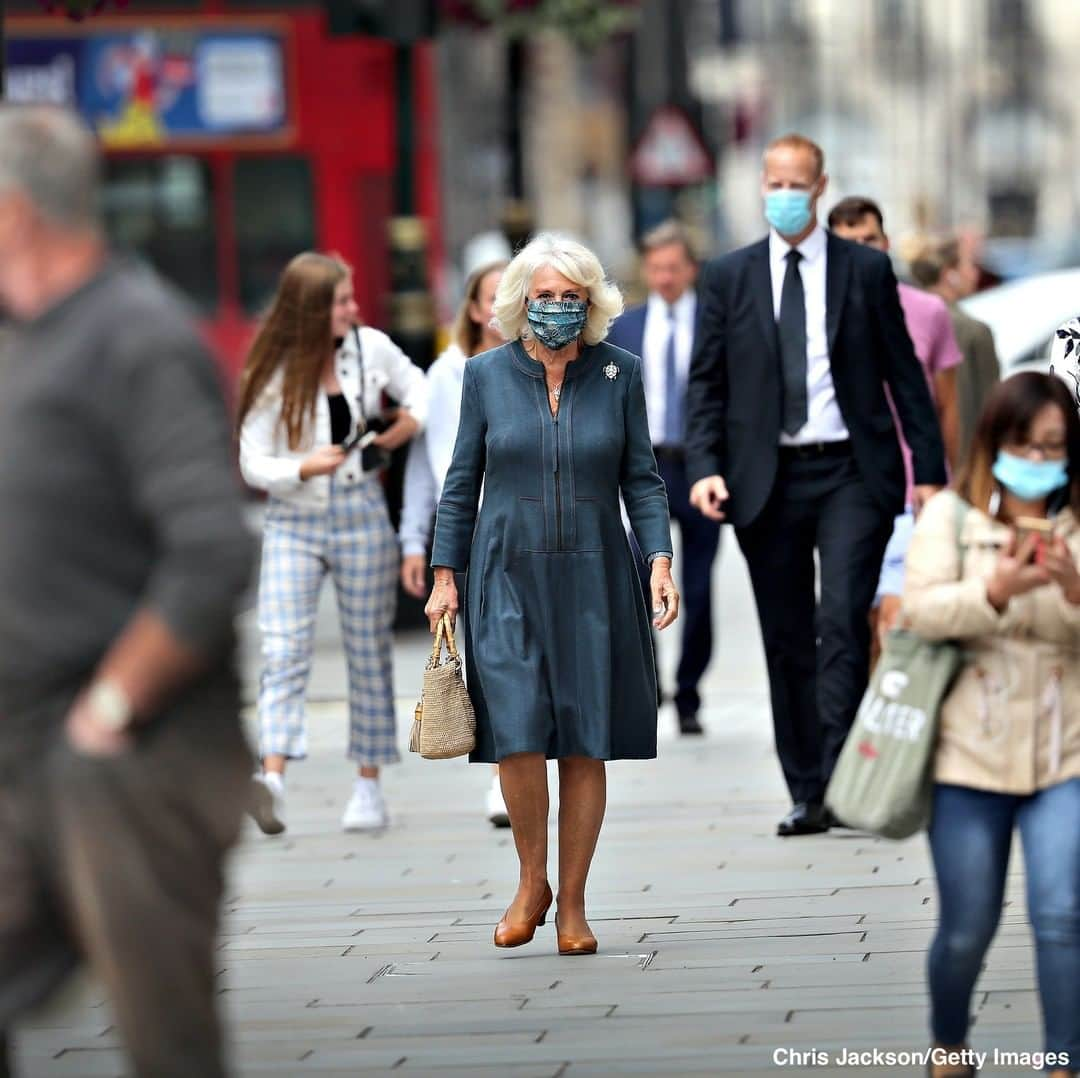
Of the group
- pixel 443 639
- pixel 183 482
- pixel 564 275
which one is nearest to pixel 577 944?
pixel 443 639

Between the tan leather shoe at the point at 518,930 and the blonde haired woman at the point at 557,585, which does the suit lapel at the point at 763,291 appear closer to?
the blonde haired woman at the point at 557,585

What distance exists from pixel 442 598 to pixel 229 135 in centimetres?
1482

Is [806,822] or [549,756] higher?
[549,756]

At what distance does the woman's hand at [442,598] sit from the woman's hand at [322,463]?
1667 mm

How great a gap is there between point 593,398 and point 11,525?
292 centimetres

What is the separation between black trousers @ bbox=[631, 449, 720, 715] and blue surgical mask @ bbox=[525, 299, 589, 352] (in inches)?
161

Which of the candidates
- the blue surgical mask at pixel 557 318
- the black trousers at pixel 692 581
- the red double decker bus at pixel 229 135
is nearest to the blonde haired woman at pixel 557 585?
the blue surgical mask at pixel 557 318

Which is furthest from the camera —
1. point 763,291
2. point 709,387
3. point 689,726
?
point 689,726

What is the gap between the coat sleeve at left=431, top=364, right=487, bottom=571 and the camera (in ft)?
22.1

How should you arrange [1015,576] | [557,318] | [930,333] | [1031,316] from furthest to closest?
[1031,316], [930,333], [557,318], [1015,576]

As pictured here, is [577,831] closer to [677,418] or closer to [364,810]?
[364,810]

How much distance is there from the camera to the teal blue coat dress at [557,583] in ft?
21.6

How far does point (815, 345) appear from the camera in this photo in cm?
810

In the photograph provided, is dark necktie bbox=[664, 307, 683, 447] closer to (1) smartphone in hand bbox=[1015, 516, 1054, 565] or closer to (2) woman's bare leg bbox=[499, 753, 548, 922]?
(2) woman's bare leg bbox=[499, 753, 548, 922]
